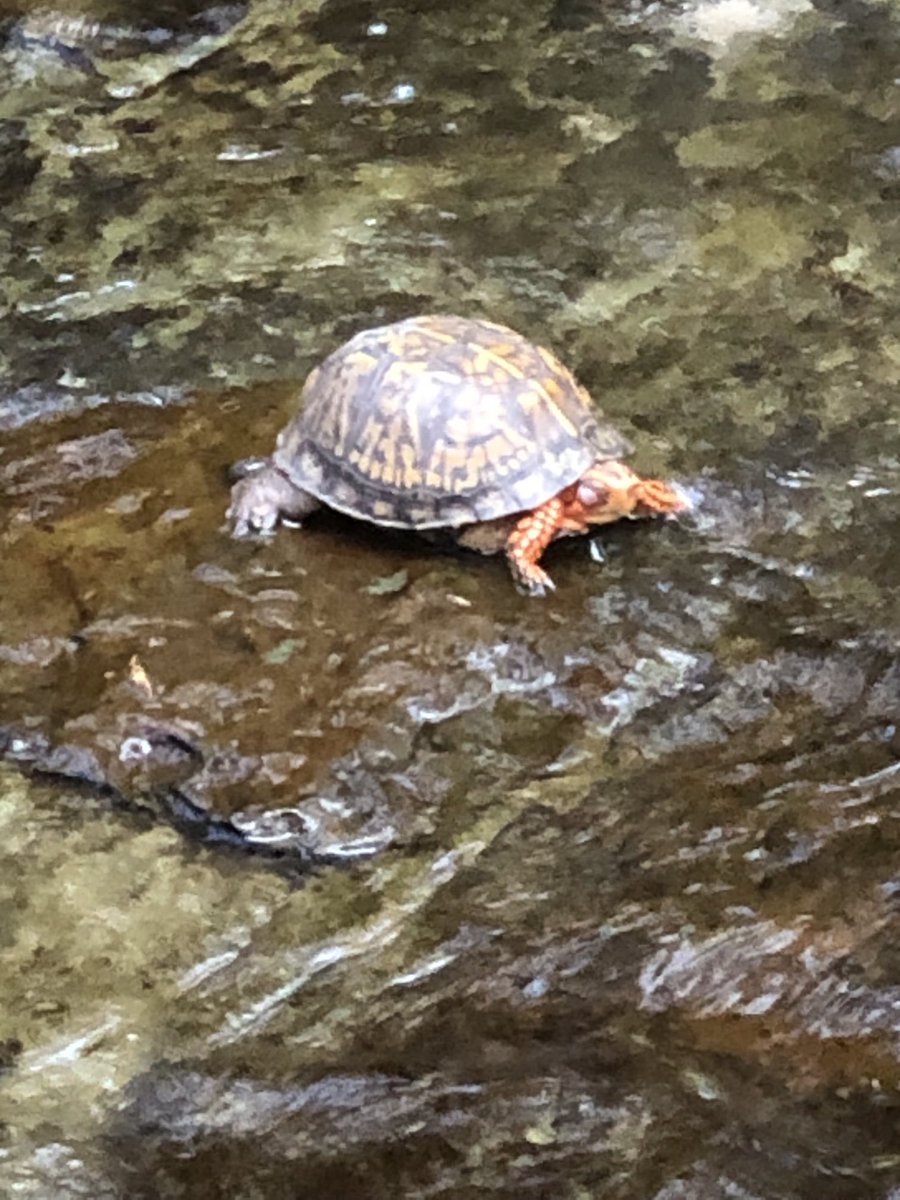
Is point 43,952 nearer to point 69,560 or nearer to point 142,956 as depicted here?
point 142,956

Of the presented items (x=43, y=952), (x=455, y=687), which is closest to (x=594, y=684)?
(x=455, y=687)

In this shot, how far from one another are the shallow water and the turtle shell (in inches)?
7.7

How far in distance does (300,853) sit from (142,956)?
38 centimetres

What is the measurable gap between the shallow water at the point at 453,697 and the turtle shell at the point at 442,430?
0.20 m

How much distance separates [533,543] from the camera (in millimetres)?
3352

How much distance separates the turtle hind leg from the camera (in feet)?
11.7

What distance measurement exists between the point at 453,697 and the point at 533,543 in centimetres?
46

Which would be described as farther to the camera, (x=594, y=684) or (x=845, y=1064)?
(x=594, y=684)

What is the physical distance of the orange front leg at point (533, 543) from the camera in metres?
3.35

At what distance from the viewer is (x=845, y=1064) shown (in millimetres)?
2361

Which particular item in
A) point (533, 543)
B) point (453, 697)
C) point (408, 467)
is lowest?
point (453, 697)

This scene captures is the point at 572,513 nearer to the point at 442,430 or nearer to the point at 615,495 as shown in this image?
the point at 615,495

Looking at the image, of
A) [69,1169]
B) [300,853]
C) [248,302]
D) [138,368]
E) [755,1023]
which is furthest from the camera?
[248,302]

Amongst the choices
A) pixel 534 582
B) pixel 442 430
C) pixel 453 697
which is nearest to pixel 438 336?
pixel 442 430
